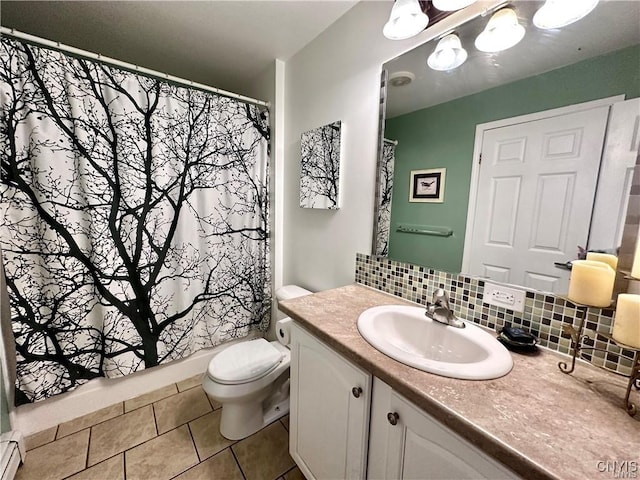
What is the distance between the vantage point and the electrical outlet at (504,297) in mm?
904

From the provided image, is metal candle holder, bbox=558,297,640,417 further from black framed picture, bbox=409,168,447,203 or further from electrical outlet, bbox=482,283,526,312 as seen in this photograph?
black framed picture, bbox=409,168,447,203

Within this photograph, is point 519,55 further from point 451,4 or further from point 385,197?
point 385,197

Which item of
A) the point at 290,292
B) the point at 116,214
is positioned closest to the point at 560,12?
the point at 290,292

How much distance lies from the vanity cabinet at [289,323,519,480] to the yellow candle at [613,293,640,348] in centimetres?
38

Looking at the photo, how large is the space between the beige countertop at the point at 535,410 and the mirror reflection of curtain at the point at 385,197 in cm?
61

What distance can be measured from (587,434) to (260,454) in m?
1.38

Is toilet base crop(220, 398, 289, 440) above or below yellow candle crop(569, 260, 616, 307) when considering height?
below

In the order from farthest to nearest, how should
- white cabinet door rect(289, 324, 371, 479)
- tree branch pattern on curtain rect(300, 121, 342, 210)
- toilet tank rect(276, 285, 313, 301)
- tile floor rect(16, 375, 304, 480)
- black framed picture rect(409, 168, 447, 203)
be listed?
toilet tank rect(276, 285, 313, 301)
tree branch pattern on curtain rect(300, 121, 342, 210)
tile floor rect(16, 375, 304, 480)
black framed picture rect(409, 168, 447, 203)
white cabinet door rect(289, 324, 371, 479)

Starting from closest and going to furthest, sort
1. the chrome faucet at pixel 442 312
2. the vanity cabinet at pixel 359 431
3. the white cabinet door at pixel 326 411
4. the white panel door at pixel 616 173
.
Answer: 1. the vanity cabinet at pixel 359 431
2. the white panel door at pixel 616 173
3. the white cabinet door at pixel 326 411
4. the chrome faucet at pixel 442 312

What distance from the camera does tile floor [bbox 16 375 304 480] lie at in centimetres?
124

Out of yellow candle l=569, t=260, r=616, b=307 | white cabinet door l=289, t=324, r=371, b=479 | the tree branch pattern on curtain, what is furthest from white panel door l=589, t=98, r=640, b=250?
the tree branch pattern on curtain

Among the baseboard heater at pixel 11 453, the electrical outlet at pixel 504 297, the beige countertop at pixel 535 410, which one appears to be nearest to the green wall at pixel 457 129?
the electrical outlet at pixel 504 297

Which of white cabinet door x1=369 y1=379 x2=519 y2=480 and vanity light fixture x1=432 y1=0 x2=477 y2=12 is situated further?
vanity light fixture x1=432 y1=0 x2=477 y2=12

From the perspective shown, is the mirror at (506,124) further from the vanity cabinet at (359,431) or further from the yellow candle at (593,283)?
the vanity cabinet at (359,431)
